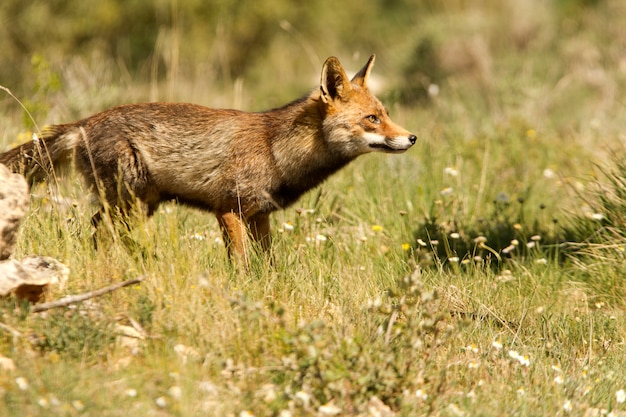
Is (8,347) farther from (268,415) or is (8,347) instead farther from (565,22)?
(565,22)

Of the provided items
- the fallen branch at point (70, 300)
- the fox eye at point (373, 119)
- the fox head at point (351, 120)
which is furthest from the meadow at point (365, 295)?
the fox eye at point (373, 119)

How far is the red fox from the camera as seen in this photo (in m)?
6.21

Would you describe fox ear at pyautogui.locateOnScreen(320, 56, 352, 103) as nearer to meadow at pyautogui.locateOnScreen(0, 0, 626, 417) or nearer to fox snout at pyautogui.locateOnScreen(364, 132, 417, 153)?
fox snout at pyautogui.locateOnScreen(364, 132, 417, 153)

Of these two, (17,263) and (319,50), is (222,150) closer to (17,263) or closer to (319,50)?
(17,263)

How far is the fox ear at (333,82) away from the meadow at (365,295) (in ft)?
3.27

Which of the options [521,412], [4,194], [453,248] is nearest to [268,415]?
[521,412]

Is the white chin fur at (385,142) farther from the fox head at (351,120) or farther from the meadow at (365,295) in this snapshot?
the meadow at (365,295)

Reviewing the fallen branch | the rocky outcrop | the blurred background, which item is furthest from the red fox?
the blurred background

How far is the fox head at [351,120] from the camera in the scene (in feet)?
20.4

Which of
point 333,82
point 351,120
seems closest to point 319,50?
point 333,82

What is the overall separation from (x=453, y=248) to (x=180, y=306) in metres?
3.10

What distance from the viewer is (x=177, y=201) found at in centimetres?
654

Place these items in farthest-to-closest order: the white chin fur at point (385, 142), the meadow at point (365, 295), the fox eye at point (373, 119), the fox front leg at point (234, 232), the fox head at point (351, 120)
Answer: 1. the fox eye at point (373, 119)
2. the fox head at point (351, 120)
3. the white chin fur at point (385, 142)
4. the fox front leg at point (234, 232)
5. the meadow at point (365, 295)

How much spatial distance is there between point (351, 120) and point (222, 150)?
3.58 feet
